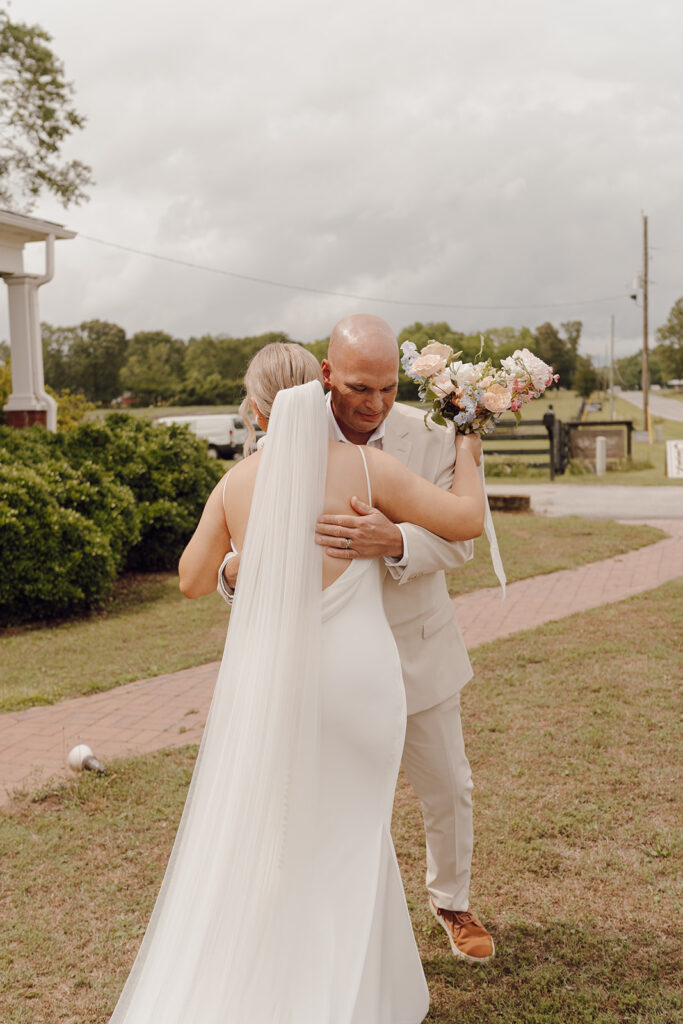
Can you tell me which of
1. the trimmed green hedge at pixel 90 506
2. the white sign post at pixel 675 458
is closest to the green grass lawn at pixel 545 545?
the white sign post at pixel 675 458

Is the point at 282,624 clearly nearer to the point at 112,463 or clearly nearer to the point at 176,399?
the point at 112,463

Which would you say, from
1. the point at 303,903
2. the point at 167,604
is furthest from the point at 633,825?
the point at 167,604

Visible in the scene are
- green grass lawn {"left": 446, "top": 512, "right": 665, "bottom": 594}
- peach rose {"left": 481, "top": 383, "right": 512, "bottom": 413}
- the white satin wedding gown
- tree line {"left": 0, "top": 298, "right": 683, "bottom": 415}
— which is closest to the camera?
the white satin wedding gown

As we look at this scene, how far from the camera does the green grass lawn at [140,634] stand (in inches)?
259

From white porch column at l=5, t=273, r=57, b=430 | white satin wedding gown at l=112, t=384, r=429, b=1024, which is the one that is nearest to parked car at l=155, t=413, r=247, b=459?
white porch column at l=5, t=273, r=57, b=430

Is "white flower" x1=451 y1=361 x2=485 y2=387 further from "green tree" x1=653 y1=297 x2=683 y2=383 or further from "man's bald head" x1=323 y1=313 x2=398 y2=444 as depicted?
"green tree" x1=653 y1=297 x2=683 y2=383

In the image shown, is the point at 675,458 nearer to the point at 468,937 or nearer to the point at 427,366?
the point at 468,937

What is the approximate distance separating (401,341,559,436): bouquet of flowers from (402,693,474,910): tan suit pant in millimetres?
895

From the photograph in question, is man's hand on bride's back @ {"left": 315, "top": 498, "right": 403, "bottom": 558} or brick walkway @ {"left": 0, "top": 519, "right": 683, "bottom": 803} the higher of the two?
man's hand on bride's back @ {"left": 315, "top": 498, "right": 403, "bottom": 558}

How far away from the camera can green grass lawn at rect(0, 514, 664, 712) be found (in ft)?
21.6

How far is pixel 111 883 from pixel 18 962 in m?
0.55

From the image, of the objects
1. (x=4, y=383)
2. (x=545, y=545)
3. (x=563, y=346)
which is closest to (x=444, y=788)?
(x=545, y=545)

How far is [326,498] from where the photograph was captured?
2.38m

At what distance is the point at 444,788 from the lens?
9.73 feet
